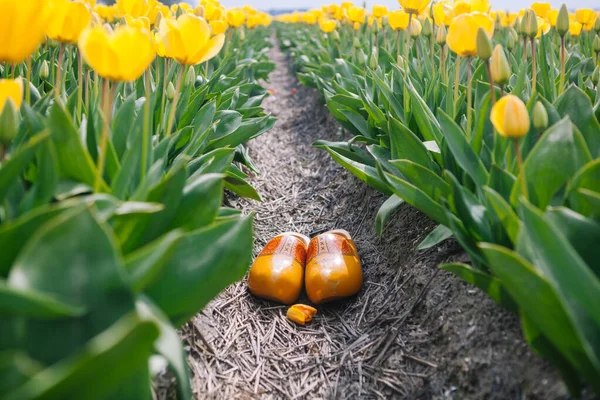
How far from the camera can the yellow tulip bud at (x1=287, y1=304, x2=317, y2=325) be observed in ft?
5.86

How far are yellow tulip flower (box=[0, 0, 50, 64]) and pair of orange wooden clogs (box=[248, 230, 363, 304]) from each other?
3.56 ft

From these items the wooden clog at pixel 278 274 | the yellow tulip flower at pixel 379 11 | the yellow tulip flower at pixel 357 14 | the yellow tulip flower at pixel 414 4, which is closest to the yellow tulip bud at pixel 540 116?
the wooden clog at pixel 278 274

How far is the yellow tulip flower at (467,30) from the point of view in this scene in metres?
1.46

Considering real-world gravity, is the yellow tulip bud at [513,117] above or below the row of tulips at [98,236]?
above

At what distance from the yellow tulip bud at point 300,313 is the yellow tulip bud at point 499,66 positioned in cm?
98

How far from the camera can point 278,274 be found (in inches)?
71.9

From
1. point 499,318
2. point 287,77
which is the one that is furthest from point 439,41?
point 287,77

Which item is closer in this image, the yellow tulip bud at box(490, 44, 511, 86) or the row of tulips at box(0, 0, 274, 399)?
the row of tulips at box(0, 0, 274, 399)

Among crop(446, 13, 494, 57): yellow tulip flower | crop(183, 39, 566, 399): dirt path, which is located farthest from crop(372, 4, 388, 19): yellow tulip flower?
crop(446, 13, 494, 57): yellow tulip flower

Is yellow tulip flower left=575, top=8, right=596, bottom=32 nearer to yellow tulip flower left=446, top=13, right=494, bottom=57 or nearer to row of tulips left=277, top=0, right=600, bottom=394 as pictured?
row of tulips left=277, top=0, right=600, bottom=394

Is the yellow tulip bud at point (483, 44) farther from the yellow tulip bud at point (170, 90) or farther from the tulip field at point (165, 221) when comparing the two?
the yellow tulip bud at point (170, 90)

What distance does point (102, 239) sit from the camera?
78cm

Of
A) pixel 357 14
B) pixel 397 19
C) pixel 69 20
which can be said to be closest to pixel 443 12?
pixel 397 19

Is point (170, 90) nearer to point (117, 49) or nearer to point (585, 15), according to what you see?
point (117, 49)
